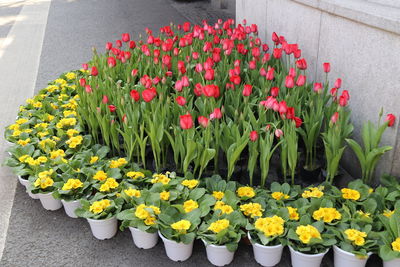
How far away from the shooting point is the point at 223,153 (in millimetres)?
2896

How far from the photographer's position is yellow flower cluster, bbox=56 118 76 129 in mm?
3351

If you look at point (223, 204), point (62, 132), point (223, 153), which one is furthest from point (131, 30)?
point (223, 204)

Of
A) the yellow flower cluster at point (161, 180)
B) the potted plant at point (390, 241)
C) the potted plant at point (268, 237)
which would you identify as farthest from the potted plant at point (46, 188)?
the potted plant at point (390, 241)

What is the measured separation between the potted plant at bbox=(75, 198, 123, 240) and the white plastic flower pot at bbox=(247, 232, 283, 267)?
30.5 inches

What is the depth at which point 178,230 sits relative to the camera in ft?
7.16

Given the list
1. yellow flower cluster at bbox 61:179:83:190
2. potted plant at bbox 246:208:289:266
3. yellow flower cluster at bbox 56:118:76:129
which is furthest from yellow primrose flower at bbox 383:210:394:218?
yellow flower cluster at bbox 56:118:76:129

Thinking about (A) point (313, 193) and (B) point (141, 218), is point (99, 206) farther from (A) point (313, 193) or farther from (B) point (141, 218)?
(A) point (313, 193)

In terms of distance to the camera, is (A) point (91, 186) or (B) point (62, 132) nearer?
(A) point (91, 186)

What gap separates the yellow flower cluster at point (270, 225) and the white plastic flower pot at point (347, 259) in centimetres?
28

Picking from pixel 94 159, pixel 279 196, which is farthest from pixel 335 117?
pixel 94 159

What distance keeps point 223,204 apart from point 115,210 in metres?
0.62

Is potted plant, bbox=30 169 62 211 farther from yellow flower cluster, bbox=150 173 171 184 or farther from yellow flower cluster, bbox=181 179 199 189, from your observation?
yellow flower cluster, bbox=181 179 199 189

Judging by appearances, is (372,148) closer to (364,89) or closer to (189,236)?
(364,89)

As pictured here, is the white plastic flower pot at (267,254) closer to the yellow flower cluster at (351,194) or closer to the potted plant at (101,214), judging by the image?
the yellow flower cluster at (351,194)
